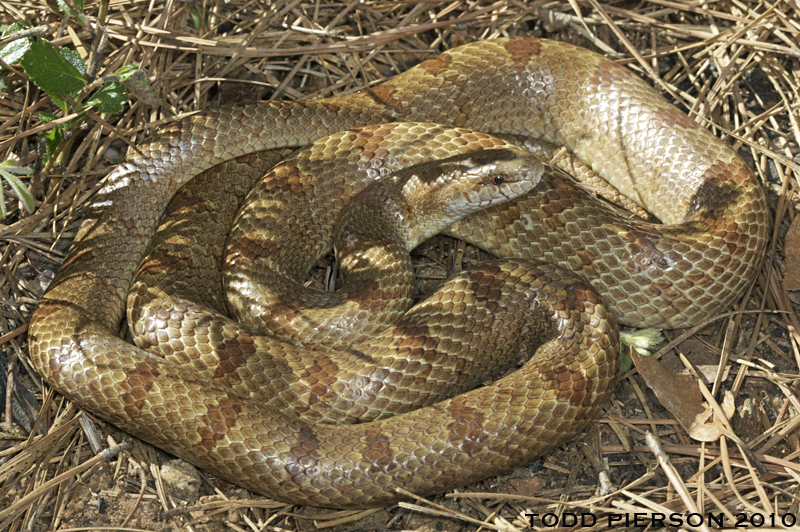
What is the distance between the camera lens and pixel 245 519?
161 inches

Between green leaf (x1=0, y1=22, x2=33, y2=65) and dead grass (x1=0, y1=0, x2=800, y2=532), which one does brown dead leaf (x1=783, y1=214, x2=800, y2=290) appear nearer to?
dead grass (x1=0, y1=0, x2=800, y2=532)

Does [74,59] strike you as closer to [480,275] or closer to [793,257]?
[480,275]

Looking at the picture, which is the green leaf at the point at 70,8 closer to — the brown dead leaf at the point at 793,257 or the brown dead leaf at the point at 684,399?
the brown dead leaf at the point at 684,399

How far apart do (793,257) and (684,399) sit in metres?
1.68

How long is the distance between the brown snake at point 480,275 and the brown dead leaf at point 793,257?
1.19 feet

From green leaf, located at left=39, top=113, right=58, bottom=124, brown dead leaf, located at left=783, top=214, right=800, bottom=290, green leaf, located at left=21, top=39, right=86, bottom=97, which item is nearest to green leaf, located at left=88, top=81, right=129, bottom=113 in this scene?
green leaf, located at left=21, top=39, right=86, bottom=97

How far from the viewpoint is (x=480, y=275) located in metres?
4.85

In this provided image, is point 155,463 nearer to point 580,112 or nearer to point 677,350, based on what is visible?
point 677,350

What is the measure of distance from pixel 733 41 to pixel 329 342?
4.88 meters

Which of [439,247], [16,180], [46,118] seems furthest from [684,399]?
[46,118]

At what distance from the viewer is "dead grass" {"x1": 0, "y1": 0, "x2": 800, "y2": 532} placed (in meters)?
4.05

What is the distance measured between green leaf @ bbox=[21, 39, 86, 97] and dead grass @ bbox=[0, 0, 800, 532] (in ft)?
1.18

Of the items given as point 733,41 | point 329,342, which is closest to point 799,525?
point 329,342

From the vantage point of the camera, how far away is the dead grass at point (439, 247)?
160 inches
